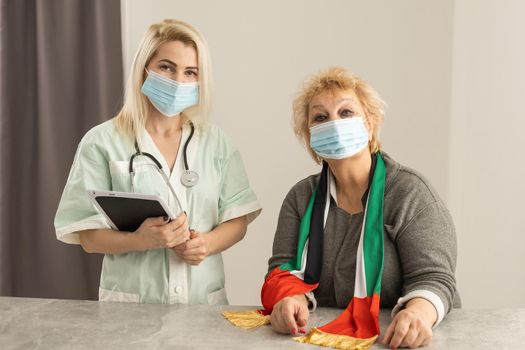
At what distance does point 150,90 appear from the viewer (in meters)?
2.27

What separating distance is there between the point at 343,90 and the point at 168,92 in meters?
0.61

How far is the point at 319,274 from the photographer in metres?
2.08

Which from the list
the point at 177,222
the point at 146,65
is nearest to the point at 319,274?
the point at 177,222

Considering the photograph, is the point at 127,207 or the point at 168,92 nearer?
the point at 127,207

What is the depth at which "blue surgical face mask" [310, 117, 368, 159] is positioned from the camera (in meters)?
2.04

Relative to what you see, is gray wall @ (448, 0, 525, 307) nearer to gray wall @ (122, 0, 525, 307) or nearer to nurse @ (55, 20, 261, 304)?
gray wall @ (122, 0, 525, 307)

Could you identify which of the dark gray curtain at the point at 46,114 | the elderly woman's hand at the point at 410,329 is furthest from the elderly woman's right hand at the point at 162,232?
the dark gray curtain at the point at 46,114

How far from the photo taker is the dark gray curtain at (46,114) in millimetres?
3400

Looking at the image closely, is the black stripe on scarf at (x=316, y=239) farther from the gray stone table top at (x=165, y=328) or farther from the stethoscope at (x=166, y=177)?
the stethoscope at (x=166, y=177)

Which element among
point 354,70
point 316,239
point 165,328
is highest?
point 354,70

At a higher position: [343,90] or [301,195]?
[343,90]

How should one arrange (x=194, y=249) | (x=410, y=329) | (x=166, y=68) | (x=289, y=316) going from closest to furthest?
(x=410, y=329), (x=289, y=316), (x=194, y=249), (x=166, y=68)

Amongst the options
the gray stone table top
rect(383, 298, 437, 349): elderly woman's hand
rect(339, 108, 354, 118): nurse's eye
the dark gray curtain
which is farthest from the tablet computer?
the dark gray curtain

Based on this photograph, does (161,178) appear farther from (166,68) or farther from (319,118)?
(319,118)
